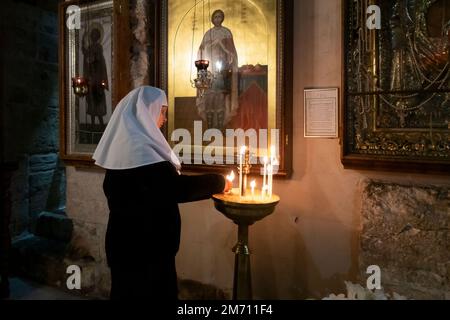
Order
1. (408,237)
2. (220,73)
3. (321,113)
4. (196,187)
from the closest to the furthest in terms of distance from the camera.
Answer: (196,187) → (408,237) → (321,113) → (220,73)

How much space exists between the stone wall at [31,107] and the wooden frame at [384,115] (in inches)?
126

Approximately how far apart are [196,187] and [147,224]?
30 cm

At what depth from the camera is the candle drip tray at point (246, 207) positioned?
6.17 ft

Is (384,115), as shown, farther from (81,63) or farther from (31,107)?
(31,107)

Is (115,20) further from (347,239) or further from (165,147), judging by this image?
(347,239)

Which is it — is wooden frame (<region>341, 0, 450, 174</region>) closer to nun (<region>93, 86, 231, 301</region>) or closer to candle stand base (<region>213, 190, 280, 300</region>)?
candle stand base (<region>213, 190, 280, 300</region>)

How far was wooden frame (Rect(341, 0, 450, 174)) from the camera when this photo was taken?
200 centimetres

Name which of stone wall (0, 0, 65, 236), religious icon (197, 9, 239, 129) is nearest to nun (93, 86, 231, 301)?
religious icon (197, 9, 239, 129)

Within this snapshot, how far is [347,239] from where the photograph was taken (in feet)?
7.48

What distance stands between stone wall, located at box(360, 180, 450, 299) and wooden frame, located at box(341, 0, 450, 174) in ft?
0.47

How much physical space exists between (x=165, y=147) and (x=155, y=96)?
267mm

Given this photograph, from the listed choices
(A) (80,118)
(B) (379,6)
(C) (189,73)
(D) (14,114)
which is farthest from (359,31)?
(D) (14,114)

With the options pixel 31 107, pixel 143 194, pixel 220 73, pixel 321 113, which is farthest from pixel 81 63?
pixel 321 113

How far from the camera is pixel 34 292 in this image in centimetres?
317
